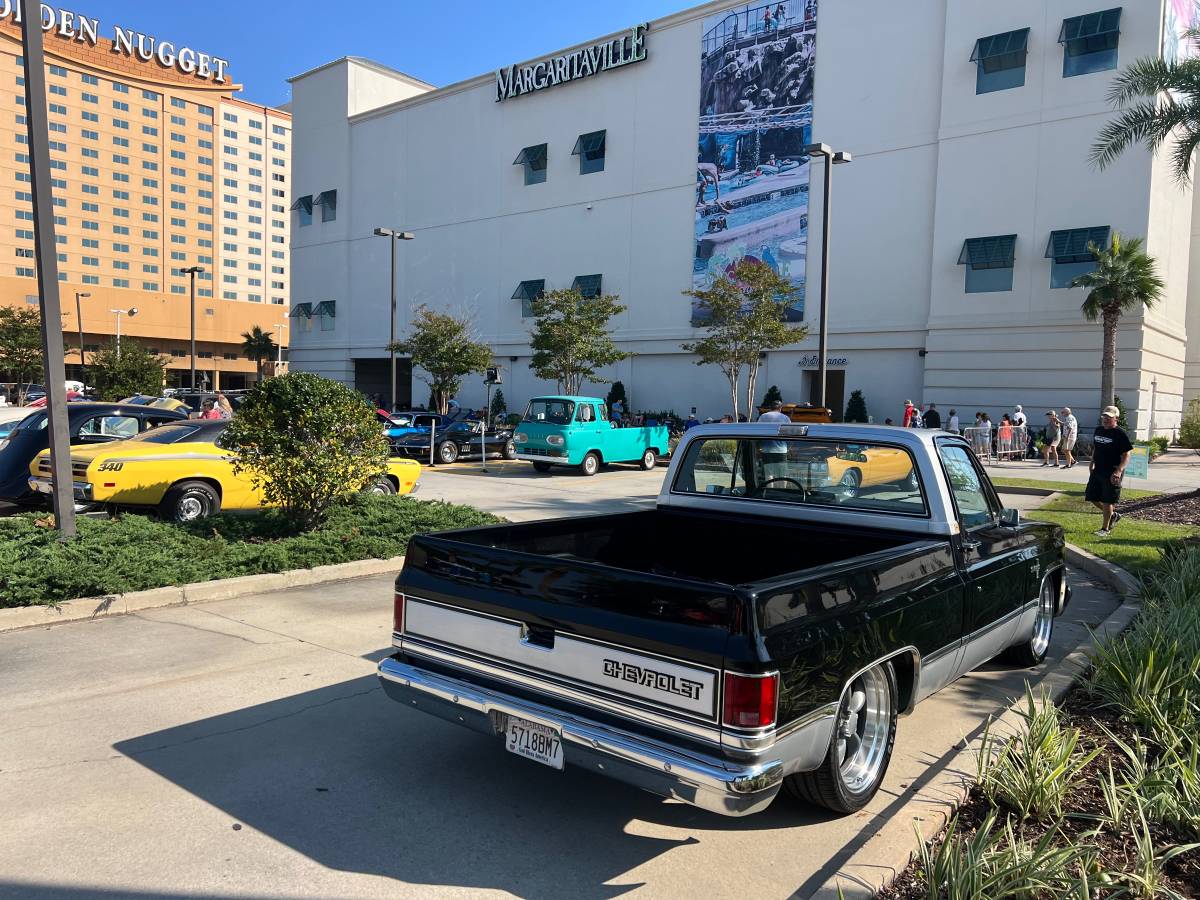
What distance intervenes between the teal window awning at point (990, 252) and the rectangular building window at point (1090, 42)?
5.46m

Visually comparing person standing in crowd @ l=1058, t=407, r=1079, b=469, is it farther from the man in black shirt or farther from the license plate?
the license plate

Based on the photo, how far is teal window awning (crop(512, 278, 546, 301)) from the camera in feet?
137

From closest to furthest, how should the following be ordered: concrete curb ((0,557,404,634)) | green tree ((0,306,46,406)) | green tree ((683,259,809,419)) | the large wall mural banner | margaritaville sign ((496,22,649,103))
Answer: concrete curb ((0,557,404,634)) → green tree ((683,259,809,419)) → the large wall mural banner → margaritaville sign ((496,22,649,103)) → green tree ((0,306,46,406))

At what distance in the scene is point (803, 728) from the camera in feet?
10.8

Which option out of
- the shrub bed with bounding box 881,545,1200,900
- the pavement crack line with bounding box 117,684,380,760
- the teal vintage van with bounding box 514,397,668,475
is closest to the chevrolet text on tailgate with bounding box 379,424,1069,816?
the shrub bed with bounding box 881,545,1200,900

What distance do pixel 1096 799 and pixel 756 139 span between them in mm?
34009

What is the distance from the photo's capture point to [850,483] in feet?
16.6

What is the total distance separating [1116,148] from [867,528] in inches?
691

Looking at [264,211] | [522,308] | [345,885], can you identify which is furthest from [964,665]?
[264,211]

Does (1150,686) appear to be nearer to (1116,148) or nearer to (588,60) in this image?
(1116,148)

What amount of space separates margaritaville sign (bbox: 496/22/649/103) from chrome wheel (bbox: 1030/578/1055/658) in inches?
1444

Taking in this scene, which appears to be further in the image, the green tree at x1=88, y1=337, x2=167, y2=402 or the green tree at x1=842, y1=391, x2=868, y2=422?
the green tree at x1=88, y1=337, x2=167, y2=402

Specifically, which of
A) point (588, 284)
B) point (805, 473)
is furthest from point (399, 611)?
point (588, 284)

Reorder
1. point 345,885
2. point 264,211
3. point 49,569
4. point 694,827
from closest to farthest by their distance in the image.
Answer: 1. point 345,885
2. point 694,827
3. point 49,569
4. point 264,211
